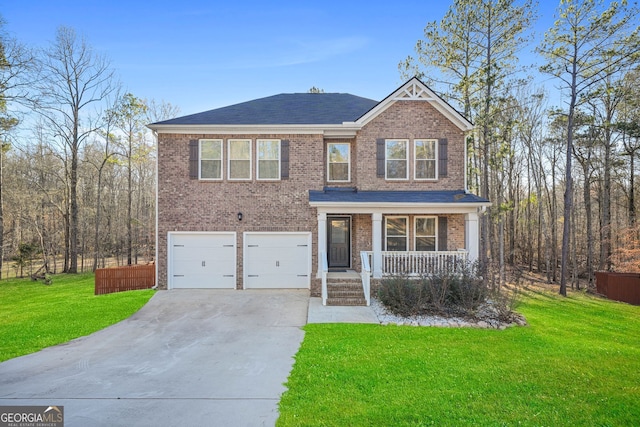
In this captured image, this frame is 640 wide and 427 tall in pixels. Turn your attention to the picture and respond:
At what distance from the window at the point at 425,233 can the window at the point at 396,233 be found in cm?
48

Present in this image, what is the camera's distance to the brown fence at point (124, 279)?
12.0 m

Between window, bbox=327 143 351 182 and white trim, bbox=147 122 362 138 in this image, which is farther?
window, bbox=327 143 351 182

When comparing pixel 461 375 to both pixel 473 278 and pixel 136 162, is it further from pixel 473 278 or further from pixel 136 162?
pixel 136 162

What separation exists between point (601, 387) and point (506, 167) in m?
21.3

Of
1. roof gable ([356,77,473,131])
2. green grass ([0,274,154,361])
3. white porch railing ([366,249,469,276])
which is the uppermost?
roof gable ([356,77,473,131])

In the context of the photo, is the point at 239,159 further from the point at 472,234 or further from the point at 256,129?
the point at 472,234

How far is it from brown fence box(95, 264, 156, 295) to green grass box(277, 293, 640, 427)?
27.2 ft

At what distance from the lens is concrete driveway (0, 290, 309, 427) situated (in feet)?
13.4

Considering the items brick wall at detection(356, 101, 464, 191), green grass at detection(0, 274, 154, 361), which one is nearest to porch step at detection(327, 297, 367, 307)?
brick wall at detection(356, 101, 464, 191)

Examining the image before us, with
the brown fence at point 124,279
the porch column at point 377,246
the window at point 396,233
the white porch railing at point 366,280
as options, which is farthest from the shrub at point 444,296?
the brown fence at point 124,279

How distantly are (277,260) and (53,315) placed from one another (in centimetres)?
690

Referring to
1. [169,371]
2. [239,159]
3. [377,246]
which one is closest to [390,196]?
[377,246]

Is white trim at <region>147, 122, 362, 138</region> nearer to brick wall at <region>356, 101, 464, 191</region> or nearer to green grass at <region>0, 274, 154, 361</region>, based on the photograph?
brick wall at <region>356, 101, 464, 191</region>

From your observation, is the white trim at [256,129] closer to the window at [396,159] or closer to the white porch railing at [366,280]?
the window at [396,159]
